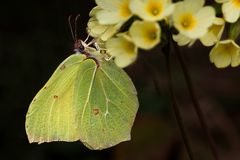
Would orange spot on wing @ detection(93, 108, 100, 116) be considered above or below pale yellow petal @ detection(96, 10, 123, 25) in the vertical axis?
below

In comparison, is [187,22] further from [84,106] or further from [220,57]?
[84,106]

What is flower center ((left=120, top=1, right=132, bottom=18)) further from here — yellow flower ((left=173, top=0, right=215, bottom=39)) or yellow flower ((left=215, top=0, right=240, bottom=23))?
yellow flower ((left=215, top=0, right=240, bottom=23))

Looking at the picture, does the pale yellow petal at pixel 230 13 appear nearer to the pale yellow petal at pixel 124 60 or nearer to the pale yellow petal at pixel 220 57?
the pale yellow petal at pixel 220 57

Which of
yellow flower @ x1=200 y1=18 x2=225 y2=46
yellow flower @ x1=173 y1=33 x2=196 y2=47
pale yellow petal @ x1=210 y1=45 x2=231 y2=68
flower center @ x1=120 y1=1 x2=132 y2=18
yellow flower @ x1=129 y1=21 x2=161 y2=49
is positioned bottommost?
pale yellow petal @ x1=210 y1=45 x2=231 y2=68

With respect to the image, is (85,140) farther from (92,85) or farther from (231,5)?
(231,5)

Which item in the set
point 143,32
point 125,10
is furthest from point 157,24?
point 125,10

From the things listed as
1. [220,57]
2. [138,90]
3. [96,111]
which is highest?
[220,57]

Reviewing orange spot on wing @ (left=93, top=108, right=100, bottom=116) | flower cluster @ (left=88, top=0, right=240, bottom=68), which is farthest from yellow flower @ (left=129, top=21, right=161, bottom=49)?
orange spot on wing @ (left=93, top=108, right=100, bottom=116)
